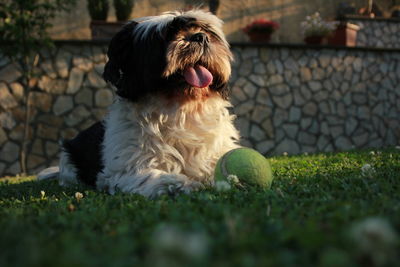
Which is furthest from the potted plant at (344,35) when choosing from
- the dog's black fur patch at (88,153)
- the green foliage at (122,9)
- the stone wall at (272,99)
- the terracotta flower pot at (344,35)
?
the dog's black fur patch at (88,153)

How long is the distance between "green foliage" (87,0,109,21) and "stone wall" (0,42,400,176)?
1.30 m

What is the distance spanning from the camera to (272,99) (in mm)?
8461

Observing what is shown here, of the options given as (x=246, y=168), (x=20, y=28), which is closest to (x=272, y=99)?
(x=20, y=28)

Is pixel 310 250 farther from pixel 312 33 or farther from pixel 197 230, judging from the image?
pixel 312 33

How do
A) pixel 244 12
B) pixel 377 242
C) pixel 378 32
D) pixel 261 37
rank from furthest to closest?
pixel 378 32 → pixel 244 12 → pixel 261 37 → pixel 377 242

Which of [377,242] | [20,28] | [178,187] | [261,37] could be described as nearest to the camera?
[377,242]

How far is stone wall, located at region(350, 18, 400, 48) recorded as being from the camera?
11.1 metres

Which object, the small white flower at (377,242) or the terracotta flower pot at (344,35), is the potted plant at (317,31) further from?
the small white flower at (377,242)

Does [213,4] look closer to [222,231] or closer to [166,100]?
[166,100]

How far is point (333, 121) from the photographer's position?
8.81m

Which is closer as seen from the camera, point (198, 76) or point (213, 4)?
point (198, 76)

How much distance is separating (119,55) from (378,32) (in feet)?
32.8

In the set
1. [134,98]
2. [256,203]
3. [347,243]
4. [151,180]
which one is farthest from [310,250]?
[134,98]

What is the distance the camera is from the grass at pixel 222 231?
3.06 feet
